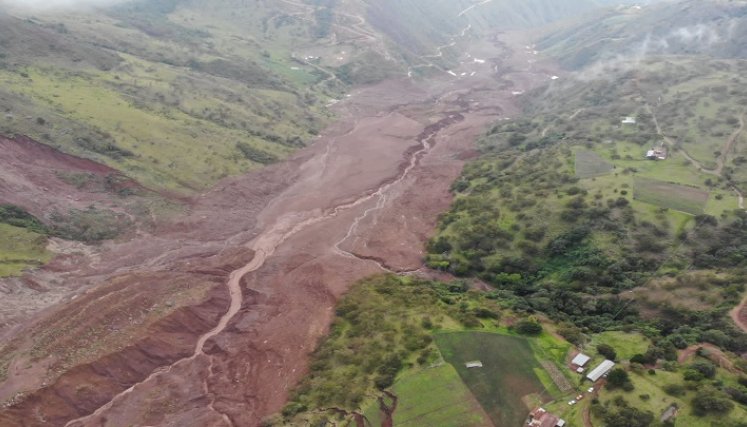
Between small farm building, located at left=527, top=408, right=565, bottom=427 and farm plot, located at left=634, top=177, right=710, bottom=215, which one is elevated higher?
farm plot, located at left=634, top=177, right=710, bottom=215

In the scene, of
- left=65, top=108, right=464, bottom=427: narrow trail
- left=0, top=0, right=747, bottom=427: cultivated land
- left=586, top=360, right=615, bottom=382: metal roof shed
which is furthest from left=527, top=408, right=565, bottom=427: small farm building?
left=65, top=108, right=464, bottom=427: narrow trail

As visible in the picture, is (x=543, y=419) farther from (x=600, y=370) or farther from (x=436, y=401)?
(x=436, y=401)

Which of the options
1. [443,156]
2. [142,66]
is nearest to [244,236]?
[443,156]

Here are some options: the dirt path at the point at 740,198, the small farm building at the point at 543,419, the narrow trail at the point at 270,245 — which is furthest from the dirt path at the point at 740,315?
the narrow trail at the point at 270,245

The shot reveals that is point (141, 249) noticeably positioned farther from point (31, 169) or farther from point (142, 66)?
point (142, 66)

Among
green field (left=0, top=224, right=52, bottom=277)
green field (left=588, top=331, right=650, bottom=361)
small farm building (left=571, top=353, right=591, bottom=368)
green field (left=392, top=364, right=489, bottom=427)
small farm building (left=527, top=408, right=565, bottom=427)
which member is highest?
green field (left=0, top=224, right=52, bottom=277)

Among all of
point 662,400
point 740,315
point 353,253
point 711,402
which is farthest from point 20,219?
point 740,315

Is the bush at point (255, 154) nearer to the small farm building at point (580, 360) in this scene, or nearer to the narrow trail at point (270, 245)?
the narrow trail at point (270, 245)

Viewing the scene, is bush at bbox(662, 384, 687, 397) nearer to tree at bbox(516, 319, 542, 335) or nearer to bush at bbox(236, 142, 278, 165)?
tree at bbox(516, 319, 542, 335)
